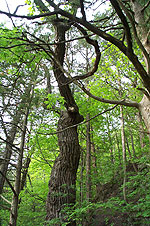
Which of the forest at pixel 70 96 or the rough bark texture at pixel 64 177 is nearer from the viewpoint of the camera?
the forest at pixel 70 96

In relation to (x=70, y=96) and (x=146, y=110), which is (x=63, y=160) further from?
(x=146, y=110)

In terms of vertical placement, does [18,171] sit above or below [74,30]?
below

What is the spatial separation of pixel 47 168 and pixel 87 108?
147 inches

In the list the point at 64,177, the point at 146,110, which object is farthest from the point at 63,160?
the point at 146,110

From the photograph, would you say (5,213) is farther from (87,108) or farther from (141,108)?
(141,108)

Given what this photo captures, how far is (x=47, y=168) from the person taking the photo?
320 inches

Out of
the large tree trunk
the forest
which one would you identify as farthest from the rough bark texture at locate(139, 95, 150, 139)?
the large tree trunk

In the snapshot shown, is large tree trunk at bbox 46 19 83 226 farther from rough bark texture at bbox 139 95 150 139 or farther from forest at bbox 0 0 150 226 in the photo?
→ rough bark texture at bbox 139 95 150 139

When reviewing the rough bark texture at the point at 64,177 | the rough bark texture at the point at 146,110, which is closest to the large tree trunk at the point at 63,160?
the rough bark texture at the point at 64,177

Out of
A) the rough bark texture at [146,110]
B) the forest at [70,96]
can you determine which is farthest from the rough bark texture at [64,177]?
the rough bark texture at [146,110]

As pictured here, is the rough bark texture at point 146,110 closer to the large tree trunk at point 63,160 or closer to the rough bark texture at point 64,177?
the large tree trunk at point 63,160

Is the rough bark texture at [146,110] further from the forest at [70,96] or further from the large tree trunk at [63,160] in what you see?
the large tree trunk at [63,160]

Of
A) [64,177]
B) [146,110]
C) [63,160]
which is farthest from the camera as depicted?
[63,160]

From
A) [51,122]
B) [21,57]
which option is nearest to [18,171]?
[21,57]
